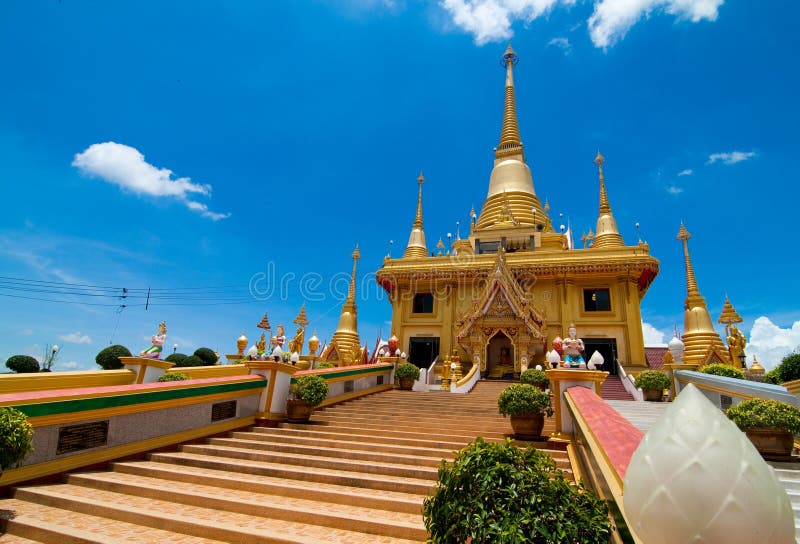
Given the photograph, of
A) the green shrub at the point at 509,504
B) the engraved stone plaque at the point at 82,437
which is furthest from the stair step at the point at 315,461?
the green shrub at the point at 509,504

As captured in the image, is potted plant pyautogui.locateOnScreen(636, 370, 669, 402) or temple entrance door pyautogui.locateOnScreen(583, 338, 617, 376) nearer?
potted plant pyautogui.locateOnScreen(636, 370, 669, 402)

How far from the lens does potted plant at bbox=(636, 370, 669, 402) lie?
13.7 meters

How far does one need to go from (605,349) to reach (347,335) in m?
14.6

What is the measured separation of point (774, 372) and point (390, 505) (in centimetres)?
1270

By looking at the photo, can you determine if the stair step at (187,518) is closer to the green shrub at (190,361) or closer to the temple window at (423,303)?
the green shrub at (190,361)

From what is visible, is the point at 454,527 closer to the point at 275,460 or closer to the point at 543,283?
the point at 275,460

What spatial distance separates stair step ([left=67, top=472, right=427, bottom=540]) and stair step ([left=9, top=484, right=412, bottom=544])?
0.24 ft

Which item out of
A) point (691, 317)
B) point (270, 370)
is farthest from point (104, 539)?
point (691, 317)

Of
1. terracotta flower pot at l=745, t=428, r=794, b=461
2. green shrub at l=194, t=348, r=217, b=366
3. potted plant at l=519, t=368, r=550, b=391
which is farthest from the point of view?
green shrub at l=194, t=348, r=217, b=366

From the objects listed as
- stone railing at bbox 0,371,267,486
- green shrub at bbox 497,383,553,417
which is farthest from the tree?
green shrub at bbox 497,383,553,417

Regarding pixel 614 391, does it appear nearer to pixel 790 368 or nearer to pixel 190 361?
pixel 790 368

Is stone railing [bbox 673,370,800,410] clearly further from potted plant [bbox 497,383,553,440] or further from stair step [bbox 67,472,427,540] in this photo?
stair step [bbox 67,472,427,540]

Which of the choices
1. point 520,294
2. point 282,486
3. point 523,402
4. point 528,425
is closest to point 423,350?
point 520,294

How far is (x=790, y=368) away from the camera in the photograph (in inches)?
432
